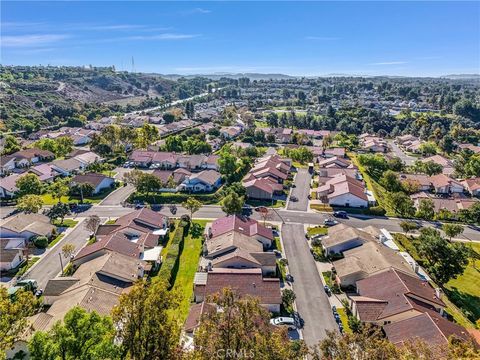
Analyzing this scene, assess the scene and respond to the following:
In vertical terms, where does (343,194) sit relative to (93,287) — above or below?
below

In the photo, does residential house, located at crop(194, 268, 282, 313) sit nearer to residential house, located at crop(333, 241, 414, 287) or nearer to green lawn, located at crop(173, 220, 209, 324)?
green lawn, located at crop(173, 220, 209, 324)

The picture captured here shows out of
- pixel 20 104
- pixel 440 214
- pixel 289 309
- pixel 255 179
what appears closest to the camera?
pixel 289 309

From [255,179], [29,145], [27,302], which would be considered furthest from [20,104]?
[27,302]

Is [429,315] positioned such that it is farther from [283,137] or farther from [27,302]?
[283,137]

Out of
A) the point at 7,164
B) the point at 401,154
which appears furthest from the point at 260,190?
the point at 401,154

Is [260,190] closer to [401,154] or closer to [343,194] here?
[343,194]

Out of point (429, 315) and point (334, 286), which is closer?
point (429, 315)

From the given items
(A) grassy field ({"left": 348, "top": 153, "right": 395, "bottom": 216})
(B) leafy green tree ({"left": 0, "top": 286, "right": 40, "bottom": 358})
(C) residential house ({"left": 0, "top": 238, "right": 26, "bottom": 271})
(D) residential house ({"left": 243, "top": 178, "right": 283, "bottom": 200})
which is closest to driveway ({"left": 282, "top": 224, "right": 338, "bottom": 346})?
(D) residential house ({"left": 243, "top": 178, "right": 283, "bottom": 200})

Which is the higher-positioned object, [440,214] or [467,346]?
[467,346]
